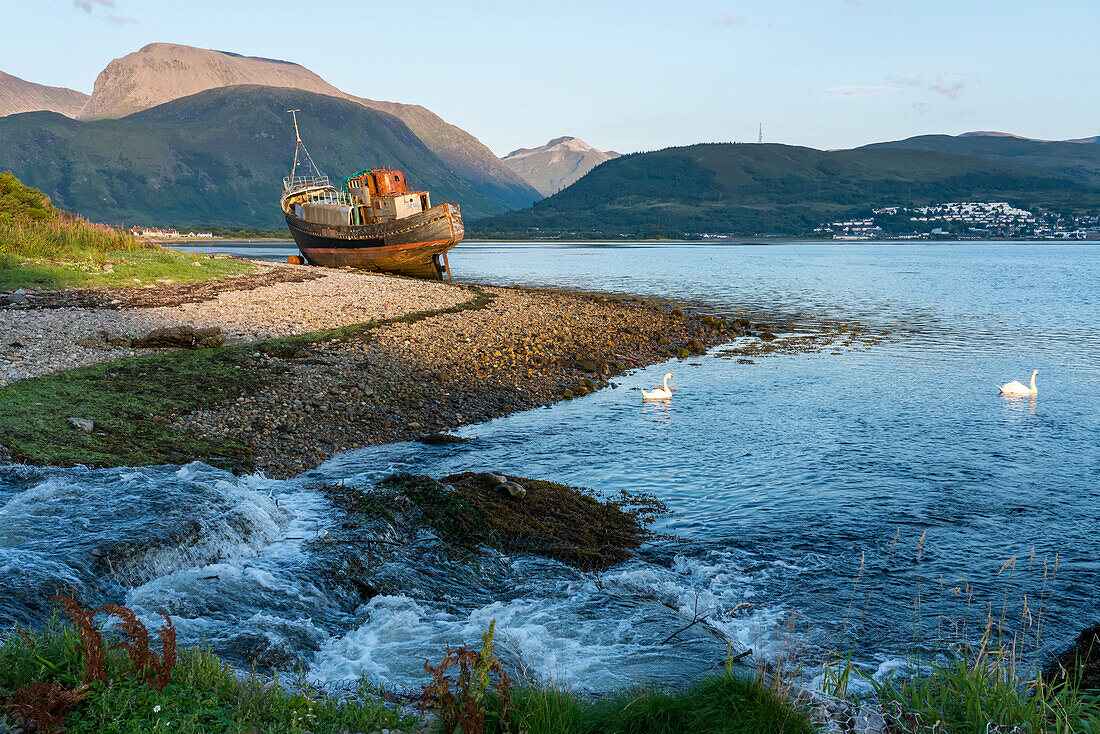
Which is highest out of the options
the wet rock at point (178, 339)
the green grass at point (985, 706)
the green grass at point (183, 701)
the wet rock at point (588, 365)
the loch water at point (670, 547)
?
the wet rock at point (178, 339)

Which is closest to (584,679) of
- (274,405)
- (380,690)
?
(380,690)

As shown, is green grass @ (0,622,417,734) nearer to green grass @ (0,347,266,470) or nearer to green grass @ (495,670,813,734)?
green grass @ (495,670,813,734)

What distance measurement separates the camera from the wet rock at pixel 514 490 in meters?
10.6

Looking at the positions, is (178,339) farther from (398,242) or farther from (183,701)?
(398,242)

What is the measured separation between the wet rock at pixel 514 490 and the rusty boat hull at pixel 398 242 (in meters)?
35.9

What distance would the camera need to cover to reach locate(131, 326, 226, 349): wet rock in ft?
54.6

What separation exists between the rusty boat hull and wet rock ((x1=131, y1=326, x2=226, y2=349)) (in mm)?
28488

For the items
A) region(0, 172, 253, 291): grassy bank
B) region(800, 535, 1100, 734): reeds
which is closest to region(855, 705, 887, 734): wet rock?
region(800, 535, 1100, 734): reeds

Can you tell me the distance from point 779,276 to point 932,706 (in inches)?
2654

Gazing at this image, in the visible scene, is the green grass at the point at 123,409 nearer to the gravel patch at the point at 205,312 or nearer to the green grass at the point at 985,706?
the gravel patch at the point at 205,312

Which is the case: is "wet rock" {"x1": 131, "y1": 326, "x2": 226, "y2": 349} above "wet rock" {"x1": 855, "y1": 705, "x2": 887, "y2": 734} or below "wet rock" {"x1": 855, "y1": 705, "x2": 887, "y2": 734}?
above

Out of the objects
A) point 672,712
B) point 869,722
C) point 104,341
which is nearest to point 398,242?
point 104,341

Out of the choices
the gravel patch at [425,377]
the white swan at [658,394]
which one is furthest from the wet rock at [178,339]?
the white swan at [658,394]

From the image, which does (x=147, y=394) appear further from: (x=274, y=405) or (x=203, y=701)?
(x=203, y=701)
